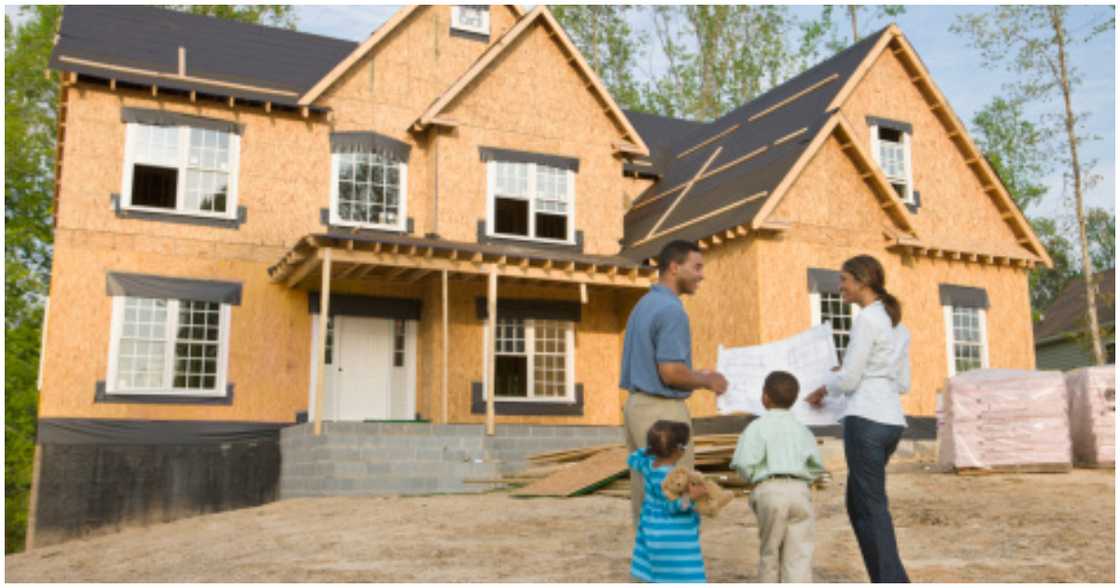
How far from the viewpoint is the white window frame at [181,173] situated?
635 inches

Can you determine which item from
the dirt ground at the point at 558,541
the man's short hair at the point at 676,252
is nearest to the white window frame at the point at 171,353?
the dirt ground at the point at 558,541

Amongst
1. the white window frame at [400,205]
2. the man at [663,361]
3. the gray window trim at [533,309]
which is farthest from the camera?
the gray window trim at [533,309]

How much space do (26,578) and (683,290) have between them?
8.31 meters

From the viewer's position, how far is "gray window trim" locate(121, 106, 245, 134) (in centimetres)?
1623

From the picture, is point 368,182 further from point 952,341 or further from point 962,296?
point 962,296

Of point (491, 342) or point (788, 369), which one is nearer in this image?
point (788, 369)

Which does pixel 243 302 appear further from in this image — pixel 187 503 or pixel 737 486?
pixel 737 486

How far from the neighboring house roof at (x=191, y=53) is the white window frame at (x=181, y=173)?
2.71ft

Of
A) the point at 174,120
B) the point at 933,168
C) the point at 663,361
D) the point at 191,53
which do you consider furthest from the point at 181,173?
the point at 933,168

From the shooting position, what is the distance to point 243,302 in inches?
652

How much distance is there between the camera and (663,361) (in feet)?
16.7

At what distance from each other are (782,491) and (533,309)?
44.0 feet

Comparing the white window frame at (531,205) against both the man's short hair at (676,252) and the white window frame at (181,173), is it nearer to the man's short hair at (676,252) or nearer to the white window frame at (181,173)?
the white window frame at (181,173)

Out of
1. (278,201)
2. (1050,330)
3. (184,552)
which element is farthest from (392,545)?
(1050,330)
